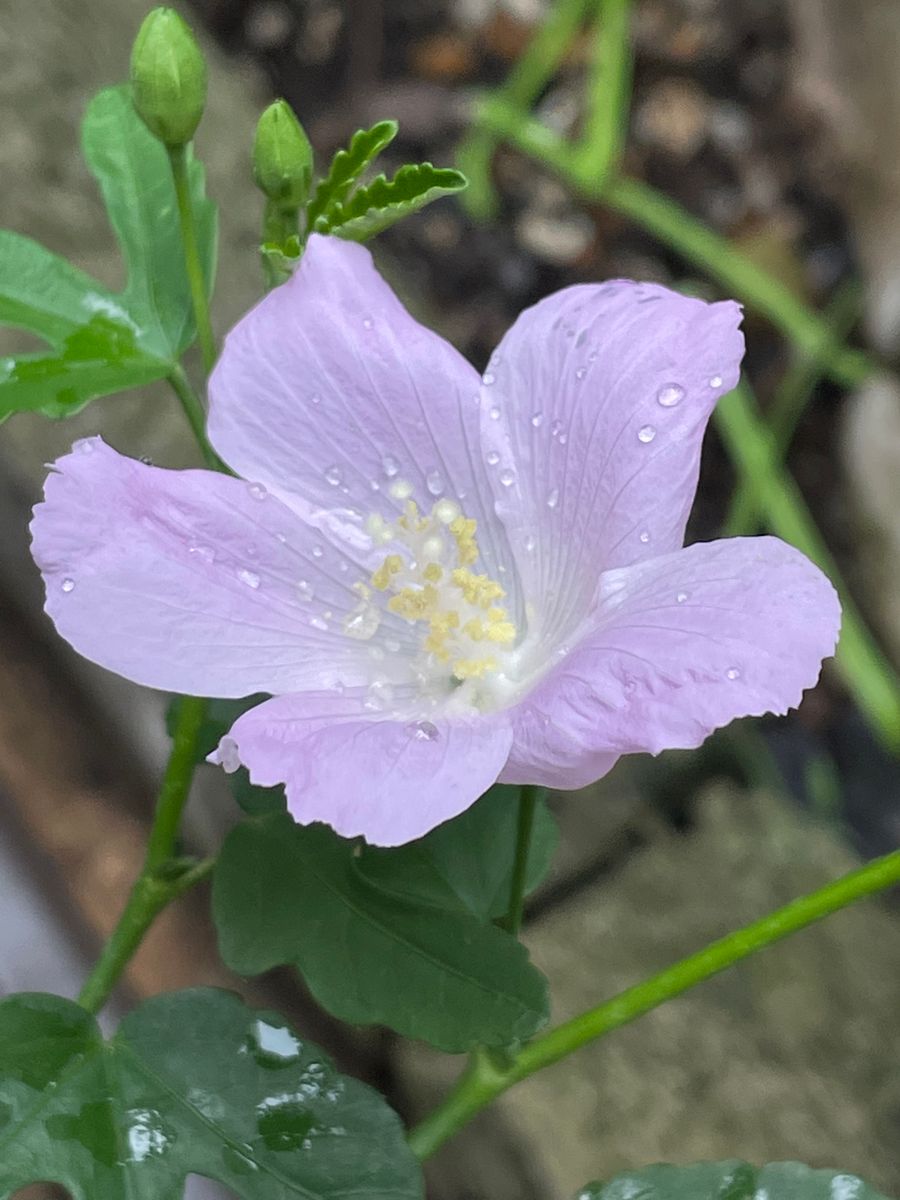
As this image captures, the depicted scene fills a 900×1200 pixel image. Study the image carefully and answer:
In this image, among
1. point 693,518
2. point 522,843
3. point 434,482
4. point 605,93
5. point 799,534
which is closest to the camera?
point 522,843

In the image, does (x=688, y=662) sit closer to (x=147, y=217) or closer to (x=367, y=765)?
(x=367, y=765)

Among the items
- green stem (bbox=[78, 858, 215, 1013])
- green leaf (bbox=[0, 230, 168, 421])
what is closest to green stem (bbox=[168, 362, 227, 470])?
green leaf (bbox=[0, 230, 168, 421])

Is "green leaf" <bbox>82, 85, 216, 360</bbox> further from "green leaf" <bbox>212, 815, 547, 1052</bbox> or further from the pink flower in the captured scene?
"green leaf" <bbox>212, 815, 547, 1052</bbox>

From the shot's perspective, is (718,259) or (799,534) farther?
(718,259)

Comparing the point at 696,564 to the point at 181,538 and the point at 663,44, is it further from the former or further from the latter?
the point at 663,44

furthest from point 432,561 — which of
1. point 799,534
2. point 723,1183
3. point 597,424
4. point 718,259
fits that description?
point 718,259

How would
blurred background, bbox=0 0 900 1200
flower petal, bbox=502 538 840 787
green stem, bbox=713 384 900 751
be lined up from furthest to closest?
1. green stem, bbox=713 384 900 751
2. blurred background, bbox=0 0 900 1200
3. flower petal, bbox=502 538 840 787

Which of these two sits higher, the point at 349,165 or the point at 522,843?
the point at 349,165

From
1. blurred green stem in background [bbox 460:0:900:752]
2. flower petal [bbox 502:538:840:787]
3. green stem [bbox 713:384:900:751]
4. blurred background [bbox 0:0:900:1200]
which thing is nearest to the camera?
flower petal [bbox 502:538:840:787]
